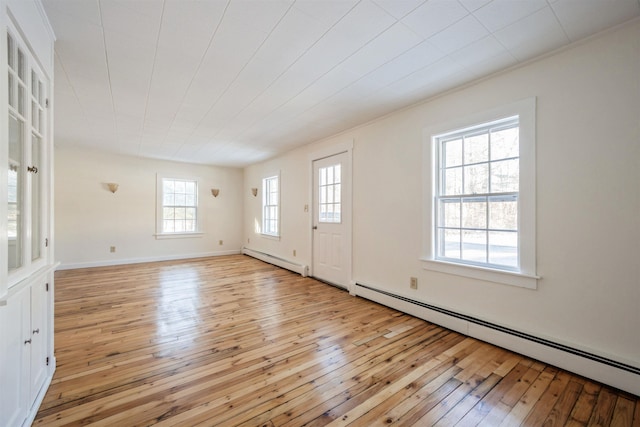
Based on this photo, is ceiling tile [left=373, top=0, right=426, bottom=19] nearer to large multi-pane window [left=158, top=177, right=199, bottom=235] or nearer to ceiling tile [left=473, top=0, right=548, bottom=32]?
ceiling tile [left=473, top=0, right=548, bottom=32]

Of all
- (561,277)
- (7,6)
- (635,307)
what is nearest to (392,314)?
(561,277)

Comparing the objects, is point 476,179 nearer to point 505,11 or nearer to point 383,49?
point 505,11

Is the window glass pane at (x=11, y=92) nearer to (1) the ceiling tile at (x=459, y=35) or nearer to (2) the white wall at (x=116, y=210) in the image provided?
(1) the ceiling tile at (x=459, y=35)

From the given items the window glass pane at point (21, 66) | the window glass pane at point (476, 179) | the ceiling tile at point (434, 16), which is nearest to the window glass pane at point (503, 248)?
the window glass pane at point (476, 179)

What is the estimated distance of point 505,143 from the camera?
2529 mm

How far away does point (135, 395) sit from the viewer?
1.80 meters

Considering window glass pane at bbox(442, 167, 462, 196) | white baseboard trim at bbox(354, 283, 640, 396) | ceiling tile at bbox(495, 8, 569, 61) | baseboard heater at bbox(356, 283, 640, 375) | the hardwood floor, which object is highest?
ceiling tile at bbox(495, 8, 569, 61)

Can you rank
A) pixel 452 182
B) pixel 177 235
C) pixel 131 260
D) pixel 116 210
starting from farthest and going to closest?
pixel 177 235 < pixel 131 260 < pixel 116 210 < pixel 452 182

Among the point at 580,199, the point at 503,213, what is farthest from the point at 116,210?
the point at 580,199

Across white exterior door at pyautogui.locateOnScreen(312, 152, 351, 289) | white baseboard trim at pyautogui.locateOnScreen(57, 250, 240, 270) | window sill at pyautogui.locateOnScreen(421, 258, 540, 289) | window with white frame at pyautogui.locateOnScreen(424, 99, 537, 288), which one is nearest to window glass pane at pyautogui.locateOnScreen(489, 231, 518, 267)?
window with white frame at pyautogui.locateOnScreen(424, 99, 537, 288)

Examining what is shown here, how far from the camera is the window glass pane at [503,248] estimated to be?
2.46 m

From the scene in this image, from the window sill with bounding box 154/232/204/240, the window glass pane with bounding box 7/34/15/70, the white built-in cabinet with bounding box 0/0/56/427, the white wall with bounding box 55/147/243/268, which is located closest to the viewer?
the white built-in cabinet with bounding box 0/0/56/427

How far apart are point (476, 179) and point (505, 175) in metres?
0.26

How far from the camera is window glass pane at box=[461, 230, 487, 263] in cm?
267
